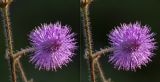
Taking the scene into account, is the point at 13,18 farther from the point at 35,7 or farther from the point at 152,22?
the point at 152,22

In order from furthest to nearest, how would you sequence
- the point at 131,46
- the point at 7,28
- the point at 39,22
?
the point at 39,22 < the point at 131,46 < the point at 7,28

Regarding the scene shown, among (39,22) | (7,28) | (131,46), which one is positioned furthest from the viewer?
(39,22)

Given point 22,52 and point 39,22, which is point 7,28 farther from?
point 39,22

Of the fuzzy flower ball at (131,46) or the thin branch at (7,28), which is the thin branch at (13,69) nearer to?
the thin branch at (7,28)

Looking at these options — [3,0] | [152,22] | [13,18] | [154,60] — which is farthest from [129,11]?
[3,0]

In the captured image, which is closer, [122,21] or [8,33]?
[8,33]

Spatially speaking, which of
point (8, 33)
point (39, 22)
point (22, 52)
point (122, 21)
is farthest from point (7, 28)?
point (122, 21)
